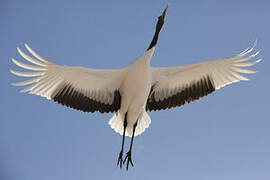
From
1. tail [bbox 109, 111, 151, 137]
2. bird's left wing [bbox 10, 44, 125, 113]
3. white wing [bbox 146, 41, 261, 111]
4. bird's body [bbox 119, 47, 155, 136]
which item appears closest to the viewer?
bird's left wing [bbox 10, 44, 125, 113]

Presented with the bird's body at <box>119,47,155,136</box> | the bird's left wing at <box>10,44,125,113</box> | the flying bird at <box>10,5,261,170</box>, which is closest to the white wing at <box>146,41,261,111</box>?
the flying bird at <box>10,5,261,170</box>

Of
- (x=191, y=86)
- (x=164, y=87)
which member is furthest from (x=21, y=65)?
(x=191, y=86)

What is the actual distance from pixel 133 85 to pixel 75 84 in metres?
1.02

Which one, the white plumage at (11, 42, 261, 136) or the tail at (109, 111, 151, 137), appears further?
the tail at (109, 111, 151, 137)

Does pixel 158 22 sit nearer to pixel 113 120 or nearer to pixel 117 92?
pixel 117 92

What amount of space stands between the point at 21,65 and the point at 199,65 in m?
2.96

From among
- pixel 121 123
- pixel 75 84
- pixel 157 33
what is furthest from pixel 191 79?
pixel 75 84

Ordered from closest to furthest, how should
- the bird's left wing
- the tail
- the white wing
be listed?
the bird's left wing
the white wing
the tail

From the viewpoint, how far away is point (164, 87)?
6562 millimetres

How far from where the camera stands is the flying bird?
5902 millimetres

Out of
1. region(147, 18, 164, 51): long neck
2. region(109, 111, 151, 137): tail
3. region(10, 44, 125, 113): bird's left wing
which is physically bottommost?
region(109, 111, 151, 137): tail

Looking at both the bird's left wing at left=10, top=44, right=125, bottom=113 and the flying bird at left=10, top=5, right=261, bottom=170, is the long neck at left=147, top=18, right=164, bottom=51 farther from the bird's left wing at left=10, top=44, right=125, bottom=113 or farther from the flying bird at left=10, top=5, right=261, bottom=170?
the bird's left wing at left=10, top=44, right=125, bottom=113

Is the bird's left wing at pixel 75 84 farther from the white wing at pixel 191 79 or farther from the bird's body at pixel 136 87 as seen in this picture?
the white wing at pixel 191 79

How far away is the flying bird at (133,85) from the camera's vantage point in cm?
590
